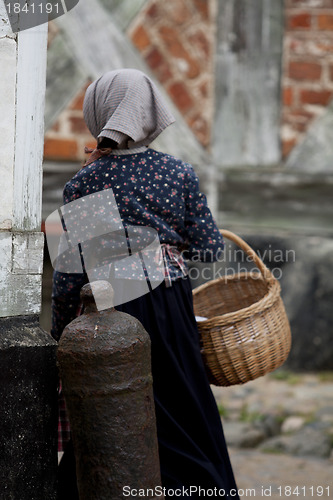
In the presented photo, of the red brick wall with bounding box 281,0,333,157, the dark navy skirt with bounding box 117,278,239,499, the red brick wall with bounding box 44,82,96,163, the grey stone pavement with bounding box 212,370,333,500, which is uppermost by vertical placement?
the red brick wall with bounding box 281,0,333,157

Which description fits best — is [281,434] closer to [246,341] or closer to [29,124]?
[246,341]

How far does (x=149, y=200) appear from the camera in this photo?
284 cm

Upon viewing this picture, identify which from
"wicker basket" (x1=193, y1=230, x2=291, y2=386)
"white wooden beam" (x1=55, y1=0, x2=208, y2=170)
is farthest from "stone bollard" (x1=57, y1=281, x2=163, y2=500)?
"white wooden beam" (x1=55, y1=0, x2=208, y2=170)

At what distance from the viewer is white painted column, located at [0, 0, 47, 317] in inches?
101

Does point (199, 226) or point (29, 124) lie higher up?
point (29, 124)

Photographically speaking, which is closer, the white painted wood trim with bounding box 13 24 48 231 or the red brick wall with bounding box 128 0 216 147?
the white painted wood trim with bounding box 13 24 48 231

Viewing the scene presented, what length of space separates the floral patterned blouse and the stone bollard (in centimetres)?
45

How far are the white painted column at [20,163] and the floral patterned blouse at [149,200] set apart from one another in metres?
0.24

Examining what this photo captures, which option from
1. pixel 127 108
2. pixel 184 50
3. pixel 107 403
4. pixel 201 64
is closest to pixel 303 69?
pixel 201 64

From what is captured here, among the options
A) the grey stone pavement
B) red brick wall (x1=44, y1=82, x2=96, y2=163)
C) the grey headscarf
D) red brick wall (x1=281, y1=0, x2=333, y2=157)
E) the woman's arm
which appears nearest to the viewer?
the grey headscarf

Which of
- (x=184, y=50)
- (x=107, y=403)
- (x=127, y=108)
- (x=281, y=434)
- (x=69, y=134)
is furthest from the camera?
(x=184, y=50)

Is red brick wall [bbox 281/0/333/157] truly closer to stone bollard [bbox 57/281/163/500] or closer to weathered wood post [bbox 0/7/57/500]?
weathered wood post [bbox 0/7/57/500]

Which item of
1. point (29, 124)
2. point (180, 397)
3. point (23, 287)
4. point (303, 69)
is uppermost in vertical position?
point (29, 124)

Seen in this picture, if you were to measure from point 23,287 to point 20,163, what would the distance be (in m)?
0.45
